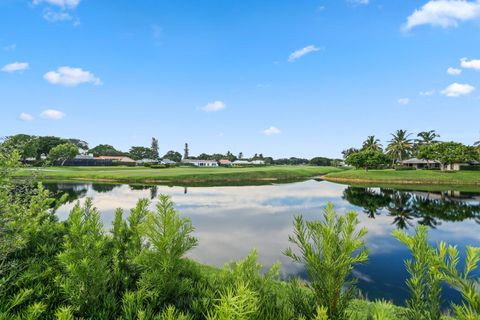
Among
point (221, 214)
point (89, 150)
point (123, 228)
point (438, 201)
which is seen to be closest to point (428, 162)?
point (438, 201)

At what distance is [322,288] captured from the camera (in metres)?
2.78

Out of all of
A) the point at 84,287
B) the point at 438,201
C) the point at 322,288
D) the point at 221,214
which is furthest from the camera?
the point at 438,201

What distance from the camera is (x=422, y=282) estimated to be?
8.66ft

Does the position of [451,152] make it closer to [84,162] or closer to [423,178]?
[423,178]

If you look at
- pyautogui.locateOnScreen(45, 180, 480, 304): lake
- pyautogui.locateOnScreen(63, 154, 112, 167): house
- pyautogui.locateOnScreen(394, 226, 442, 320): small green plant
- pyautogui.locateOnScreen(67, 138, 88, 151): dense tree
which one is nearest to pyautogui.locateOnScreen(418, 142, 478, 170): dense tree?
pyautogui.locateOnScreen(45, 180, 480, 304): lake

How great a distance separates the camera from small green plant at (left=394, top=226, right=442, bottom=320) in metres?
2.46

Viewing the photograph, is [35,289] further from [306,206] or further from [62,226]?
[306,206]

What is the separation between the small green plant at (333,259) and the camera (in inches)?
106

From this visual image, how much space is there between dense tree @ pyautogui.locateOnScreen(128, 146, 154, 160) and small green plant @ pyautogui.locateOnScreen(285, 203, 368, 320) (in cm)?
19778

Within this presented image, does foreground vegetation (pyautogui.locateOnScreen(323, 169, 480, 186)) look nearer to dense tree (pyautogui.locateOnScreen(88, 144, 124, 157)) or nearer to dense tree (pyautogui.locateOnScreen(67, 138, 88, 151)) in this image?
dense tree (pyautogui.locateOnScreen(88, 144, 124, 157))

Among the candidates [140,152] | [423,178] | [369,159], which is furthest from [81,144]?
[423,178]

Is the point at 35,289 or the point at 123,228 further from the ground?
the point at 123,228

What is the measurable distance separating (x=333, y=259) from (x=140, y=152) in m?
200

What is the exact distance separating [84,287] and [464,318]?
3.67m
